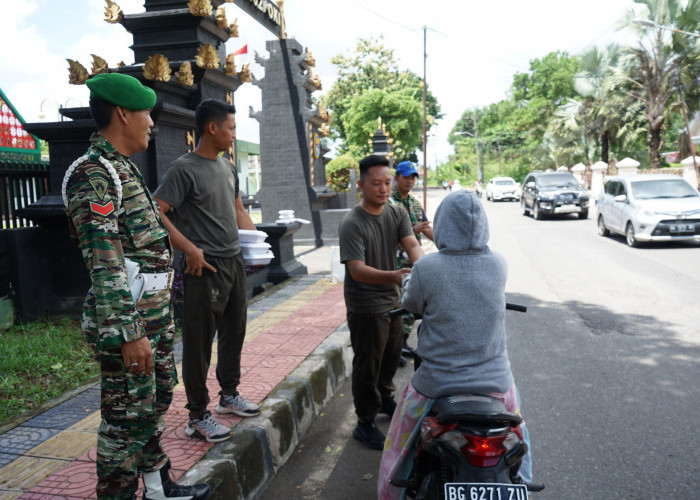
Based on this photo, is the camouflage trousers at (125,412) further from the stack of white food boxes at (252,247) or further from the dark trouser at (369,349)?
the dark trouser at (369,349)

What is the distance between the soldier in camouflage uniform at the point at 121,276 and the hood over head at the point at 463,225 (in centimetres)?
119

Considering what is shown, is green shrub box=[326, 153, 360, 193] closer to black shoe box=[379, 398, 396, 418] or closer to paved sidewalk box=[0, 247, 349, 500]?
paved sidewalk box=[0, 247, 349, 500]

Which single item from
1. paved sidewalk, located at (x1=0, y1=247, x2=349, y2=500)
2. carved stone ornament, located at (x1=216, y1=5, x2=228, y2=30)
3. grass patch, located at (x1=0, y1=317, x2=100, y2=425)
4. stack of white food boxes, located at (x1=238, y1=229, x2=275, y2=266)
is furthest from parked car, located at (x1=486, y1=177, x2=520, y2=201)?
stack of white food boxes, located at (x1=238, y1=229, x2=275, y2=266)

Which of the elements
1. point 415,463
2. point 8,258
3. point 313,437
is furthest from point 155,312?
point 8,258

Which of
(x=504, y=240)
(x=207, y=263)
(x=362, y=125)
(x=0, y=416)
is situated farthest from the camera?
(x=362, y=125)

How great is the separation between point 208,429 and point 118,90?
1.89m

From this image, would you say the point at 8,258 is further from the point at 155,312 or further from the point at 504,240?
the point at 504,240

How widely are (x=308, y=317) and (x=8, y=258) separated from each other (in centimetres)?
332

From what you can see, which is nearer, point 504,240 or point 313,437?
point 313,437

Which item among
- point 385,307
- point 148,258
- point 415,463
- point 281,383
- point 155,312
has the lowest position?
point 281,383

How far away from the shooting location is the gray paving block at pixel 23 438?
328cm

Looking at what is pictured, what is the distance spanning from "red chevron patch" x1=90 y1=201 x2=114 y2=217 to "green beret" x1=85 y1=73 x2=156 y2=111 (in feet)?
1.38

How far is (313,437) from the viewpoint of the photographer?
393 centimetres

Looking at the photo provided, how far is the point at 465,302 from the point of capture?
2301 mm
